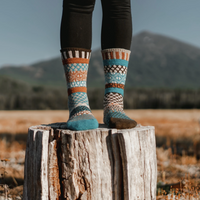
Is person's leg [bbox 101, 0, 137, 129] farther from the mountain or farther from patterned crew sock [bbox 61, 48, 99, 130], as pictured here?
the mountain

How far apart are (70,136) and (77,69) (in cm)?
43

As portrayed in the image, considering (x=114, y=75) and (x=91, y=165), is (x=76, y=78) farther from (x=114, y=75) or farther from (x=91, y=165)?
(x=91, y=165)

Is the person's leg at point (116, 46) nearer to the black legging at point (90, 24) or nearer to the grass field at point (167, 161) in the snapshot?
the black legging at point (90, 24)

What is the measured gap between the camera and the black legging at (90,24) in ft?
4.43

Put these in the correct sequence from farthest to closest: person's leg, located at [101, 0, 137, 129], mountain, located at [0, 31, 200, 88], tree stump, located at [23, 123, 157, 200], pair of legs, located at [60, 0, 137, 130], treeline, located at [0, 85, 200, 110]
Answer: mountain, located at [0, 31, 200, 88] < treeline, located at [0, 85, 200, 110] < person's leg, located at [101, 0, 137, 129] < pair of legs, located at [60, 0, 137, 130] < tree stump, located at [23, 123, 157, 200]

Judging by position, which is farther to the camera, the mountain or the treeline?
the mountain

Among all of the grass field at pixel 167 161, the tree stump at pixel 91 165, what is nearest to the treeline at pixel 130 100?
the grass field at pixel 167 161

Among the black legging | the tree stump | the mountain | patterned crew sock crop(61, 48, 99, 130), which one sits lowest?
the tree stump

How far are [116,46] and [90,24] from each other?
0.69ft

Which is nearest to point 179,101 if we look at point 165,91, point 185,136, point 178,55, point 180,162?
point 165,91

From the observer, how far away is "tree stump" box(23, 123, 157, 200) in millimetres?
1131

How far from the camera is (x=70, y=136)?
44.9 inches

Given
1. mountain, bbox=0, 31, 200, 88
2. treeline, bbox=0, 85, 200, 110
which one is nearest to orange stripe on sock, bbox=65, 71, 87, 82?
treeline, bbox=0, 85, 200, 110

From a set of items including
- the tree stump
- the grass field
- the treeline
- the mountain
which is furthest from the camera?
the mountain
